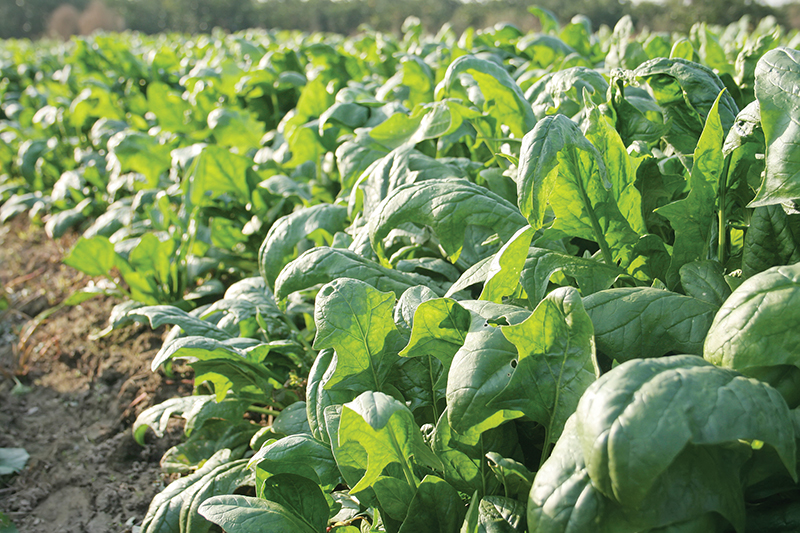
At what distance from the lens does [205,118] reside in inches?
154

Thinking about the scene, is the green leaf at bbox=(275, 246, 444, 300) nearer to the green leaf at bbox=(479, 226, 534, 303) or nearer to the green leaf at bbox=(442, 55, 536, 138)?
the green leaf at bbox=(479, 226, 534, 303)

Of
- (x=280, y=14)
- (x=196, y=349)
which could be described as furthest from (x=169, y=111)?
(x=280, y=14)

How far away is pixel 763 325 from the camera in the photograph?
0.84 m

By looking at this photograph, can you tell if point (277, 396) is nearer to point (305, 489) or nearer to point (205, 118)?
point (305, 489)

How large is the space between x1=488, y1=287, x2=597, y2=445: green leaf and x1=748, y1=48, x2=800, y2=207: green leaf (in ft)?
1.20

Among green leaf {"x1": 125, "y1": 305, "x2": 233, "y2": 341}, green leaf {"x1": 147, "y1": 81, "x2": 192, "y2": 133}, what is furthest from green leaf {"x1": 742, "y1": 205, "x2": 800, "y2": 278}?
green leaf {"x1": 147, "y1": 81, "x2": 192, "y2": 133}

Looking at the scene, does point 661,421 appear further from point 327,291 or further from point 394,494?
point 327,291

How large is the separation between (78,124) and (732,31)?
489cm

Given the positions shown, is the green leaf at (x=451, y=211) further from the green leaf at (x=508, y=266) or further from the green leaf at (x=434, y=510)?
the green leaf at (x=434, y=510)

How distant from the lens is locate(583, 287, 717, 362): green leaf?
106cm

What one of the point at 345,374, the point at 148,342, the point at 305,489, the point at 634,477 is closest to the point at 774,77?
the point at 634,477

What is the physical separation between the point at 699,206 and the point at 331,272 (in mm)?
821

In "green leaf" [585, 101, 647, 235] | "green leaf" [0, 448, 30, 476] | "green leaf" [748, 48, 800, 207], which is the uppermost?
"green leaf" [748, 48, 800, 207]

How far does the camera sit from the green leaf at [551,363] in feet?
3.32
